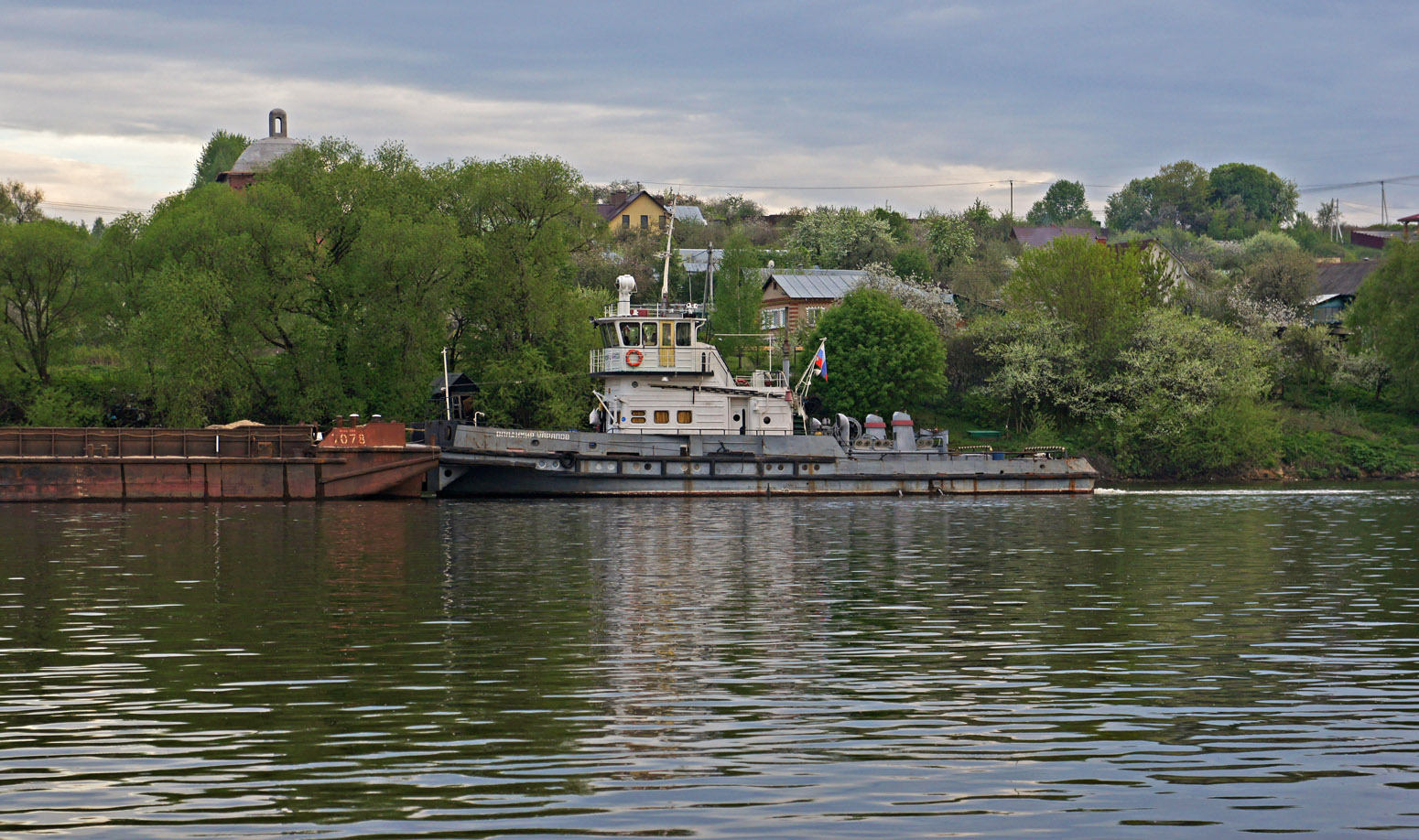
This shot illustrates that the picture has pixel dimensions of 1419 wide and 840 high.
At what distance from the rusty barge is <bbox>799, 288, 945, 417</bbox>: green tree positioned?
26.8 metres

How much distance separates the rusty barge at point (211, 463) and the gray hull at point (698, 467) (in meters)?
1.90

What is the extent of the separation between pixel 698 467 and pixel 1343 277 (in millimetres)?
71532

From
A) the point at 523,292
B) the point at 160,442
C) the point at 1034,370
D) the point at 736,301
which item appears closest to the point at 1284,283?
the point at 1034,370

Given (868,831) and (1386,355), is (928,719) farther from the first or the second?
(1386,355)

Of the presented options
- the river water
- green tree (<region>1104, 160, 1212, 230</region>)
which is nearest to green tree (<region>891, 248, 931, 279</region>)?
the river water

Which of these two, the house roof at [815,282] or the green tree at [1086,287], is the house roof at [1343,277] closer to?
the green tree at [1086,287]

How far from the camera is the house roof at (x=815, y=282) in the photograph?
3563 inches

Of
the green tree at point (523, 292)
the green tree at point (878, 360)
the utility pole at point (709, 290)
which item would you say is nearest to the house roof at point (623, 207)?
the utility pole at point (709, 290)

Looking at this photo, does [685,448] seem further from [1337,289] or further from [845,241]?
[1337,289]

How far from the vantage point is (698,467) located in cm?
5066

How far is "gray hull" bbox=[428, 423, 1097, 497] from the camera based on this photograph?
162ft

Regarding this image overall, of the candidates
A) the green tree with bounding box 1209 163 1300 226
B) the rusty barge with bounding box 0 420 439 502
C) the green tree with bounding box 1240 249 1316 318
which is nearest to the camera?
the rusty barge with bounding box 0 420 439 502

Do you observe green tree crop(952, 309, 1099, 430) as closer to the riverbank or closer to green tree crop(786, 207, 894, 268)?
the riverbank

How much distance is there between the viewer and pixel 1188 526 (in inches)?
1495
